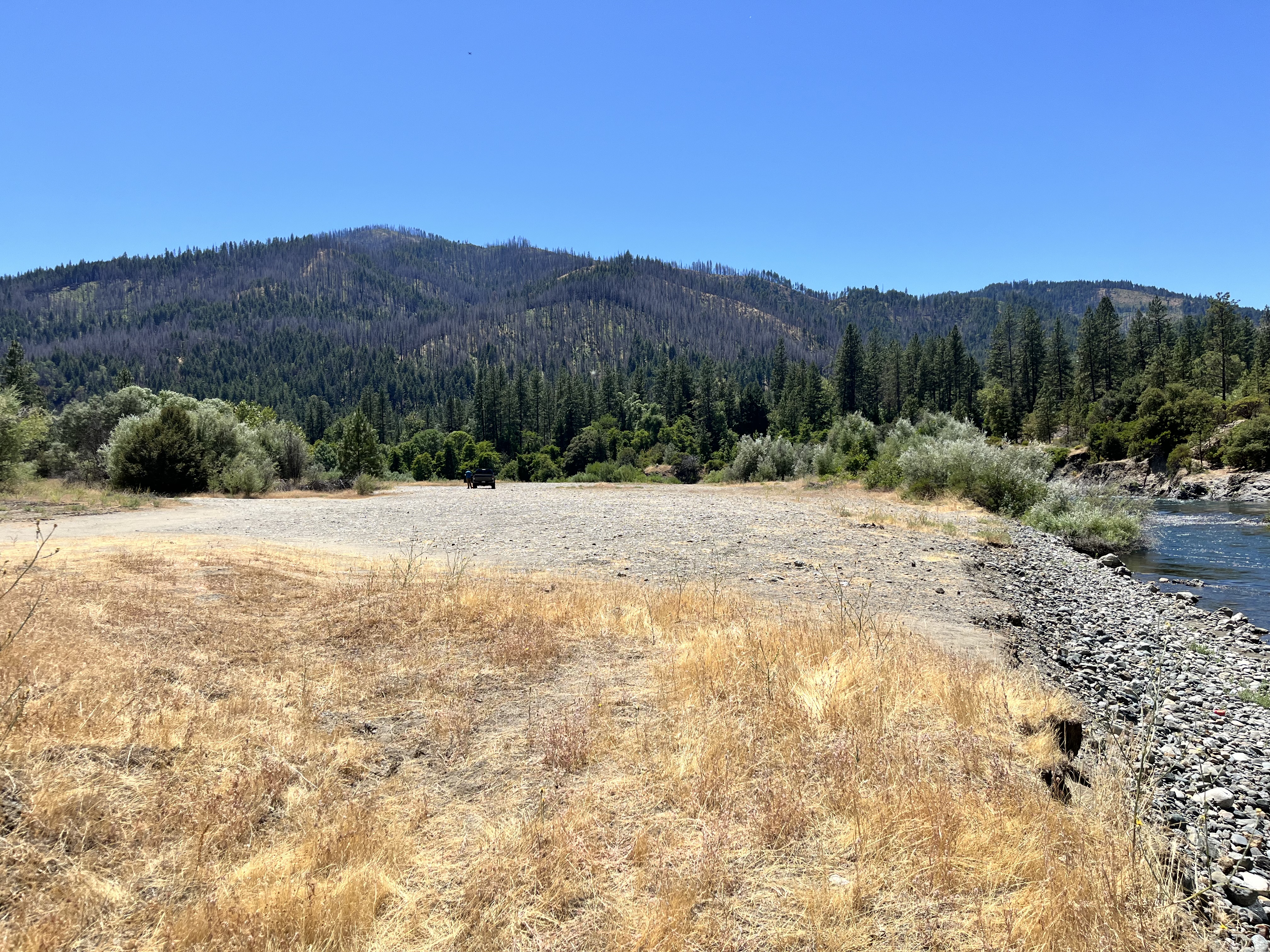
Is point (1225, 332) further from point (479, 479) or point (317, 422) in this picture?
point (317, 422)

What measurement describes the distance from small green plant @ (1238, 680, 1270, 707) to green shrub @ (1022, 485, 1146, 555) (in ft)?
48.4

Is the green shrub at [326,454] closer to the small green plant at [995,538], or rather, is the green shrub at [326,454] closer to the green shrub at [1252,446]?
the small green plant at [995,538]

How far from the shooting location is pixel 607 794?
4.18 m

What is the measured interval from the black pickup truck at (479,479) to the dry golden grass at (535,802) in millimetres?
44402

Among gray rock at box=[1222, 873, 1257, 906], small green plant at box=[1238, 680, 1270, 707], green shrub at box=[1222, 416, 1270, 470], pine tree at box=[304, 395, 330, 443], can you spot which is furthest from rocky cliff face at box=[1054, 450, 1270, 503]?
pine tree at box=[304, 395, 330, 443]

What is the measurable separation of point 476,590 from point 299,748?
4.71m

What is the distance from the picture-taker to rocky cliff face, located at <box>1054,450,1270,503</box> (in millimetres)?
47500

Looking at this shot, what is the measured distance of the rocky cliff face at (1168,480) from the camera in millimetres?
47500

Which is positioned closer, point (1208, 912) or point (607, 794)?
point (1208, 912)

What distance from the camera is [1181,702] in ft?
25.3

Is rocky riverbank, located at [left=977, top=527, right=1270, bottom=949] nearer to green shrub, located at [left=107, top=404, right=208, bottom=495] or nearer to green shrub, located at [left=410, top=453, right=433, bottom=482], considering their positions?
green shrub, located at [left=107, top=404, right=208, bottom=495]

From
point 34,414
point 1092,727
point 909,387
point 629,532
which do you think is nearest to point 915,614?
point 1092,727

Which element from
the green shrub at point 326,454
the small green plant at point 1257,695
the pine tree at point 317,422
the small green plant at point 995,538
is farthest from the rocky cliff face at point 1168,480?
the pine tree at point 317,422

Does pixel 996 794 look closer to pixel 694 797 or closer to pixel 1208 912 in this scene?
pixel 1208 912
